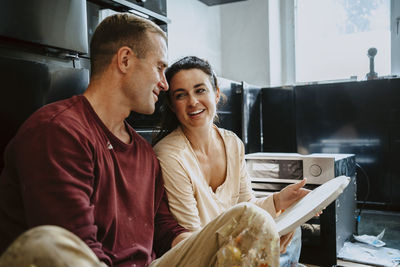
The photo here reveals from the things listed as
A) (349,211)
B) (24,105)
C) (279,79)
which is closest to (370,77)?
(279,79)

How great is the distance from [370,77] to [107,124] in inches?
87.3

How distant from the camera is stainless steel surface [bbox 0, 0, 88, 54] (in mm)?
882

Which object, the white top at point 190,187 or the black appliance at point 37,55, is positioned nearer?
the black appliance at point 37,55

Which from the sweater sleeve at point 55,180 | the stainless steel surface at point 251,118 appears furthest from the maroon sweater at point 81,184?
the stainless steel surface at point 251,118

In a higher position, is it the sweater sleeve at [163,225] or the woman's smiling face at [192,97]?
the woman's smiling face at [192,97]

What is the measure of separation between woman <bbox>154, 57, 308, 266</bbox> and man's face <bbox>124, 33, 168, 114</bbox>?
0.80 ft

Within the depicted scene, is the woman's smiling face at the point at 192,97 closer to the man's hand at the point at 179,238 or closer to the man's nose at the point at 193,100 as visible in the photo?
the man's nose at the point at 193,100

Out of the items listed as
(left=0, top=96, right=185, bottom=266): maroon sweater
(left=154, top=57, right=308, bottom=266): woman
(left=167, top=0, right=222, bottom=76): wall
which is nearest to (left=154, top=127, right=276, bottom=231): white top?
(left=154, top=57, right=308, bottom=266): woman

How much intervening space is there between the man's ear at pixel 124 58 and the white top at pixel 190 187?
1.16 ft

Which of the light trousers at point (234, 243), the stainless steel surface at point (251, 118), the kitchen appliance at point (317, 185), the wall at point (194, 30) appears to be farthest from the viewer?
the wall at point (194, 30)

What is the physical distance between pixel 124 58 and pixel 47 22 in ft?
0.76

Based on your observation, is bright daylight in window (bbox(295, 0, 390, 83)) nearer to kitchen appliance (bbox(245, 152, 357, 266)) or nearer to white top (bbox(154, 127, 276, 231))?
kitchen appliance (bbox(245, 152, 357, 266))

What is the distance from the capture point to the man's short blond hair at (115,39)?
0.99 metres

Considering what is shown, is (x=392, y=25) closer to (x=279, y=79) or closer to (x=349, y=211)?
(x=279, y=79)
